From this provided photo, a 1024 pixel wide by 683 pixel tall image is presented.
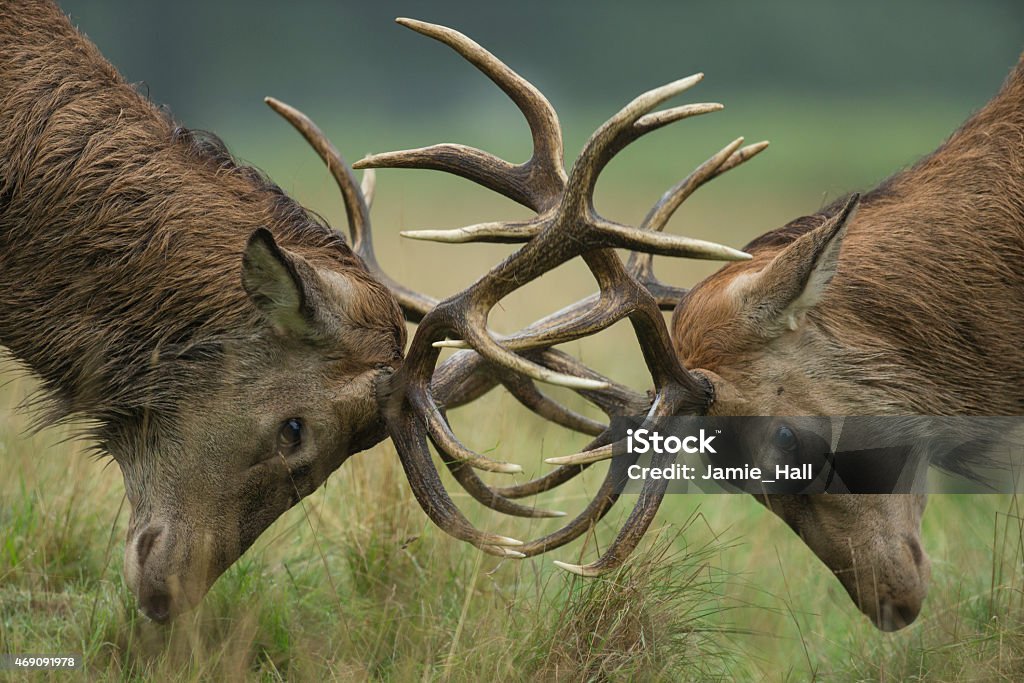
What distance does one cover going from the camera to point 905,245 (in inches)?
180

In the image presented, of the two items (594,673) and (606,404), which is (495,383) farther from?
(594,673)

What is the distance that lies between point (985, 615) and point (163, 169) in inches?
140

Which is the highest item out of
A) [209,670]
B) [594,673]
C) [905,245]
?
[905,245]

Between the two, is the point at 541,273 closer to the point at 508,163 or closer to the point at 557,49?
the point at 508,163

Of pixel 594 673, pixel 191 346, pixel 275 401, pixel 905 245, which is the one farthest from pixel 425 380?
pixel 905 245

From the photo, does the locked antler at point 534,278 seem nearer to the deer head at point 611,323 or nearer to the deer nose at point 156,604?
the deer head at point 611,323

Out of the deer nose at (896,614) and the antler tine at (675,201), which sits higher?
the antler tine at (675,201)

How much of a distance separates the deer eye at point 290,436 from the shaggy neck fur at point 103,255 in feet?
1.08

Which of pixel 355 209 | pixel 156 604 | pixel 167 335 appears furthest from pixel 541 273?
pixel 156 604

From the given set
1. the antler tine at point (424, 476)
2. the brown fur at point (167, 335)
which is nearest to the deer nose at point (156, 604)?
the brown fur at point (167, 335)

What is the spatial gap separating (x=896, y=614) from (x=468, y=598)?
1625 mm

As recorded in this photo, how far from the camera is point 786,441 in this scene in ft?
14.7

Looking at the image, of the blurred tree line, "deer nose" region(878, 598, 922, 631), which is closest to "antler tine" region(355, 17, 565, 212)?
"deer nose" region(878, 598, 922, 631)

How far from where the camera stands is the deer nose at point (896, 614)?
15.0ft
